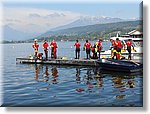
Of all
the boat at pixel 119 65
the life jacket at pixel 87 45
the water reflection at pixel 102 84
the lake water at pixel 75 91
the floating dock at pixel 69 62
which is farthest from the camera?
the floating dock at pixel 69 62

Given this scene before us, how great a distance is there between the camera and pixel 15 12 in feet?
19.0

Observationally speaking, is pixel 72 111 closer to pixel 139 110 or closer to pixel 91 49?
pixel 139 110

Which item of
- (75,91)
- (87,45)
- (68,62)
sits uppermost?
(87,45)

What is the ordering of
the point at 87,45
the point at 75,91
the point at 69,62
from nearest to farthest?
1. the point at 75,91
2. the point at 87,45
3. the point at 69,62

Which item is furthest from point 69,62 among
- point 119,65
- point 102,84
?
point 102,84

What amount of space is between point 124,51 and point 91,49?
2168 mm

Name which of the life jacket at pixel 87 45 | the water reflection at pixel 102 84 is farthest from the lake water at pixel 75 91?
the life jacket at pixel 87 45

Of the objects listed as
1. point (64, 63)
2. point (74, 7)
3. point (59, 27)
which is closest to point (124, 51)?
point (64, 63)

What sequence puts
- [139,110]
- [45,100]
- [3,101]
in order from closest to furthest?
[139,110] → [3,101] → [45,100]

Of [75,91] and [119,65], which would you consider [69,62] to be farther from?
[75,91]

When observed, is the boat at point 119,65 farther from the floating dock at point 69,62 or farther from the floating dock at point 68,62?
the floating dock at point 68,62

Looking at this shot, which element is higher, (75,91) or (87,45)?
(87,45)

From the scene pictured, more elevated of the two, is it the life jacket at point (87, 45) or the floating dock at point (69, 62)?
the life jacket at point (87, 45)

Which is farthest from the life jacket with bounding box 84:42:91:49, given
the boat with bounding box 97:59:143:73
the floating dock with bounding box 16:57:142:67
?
the boat with bounding box 97:59:143:73
